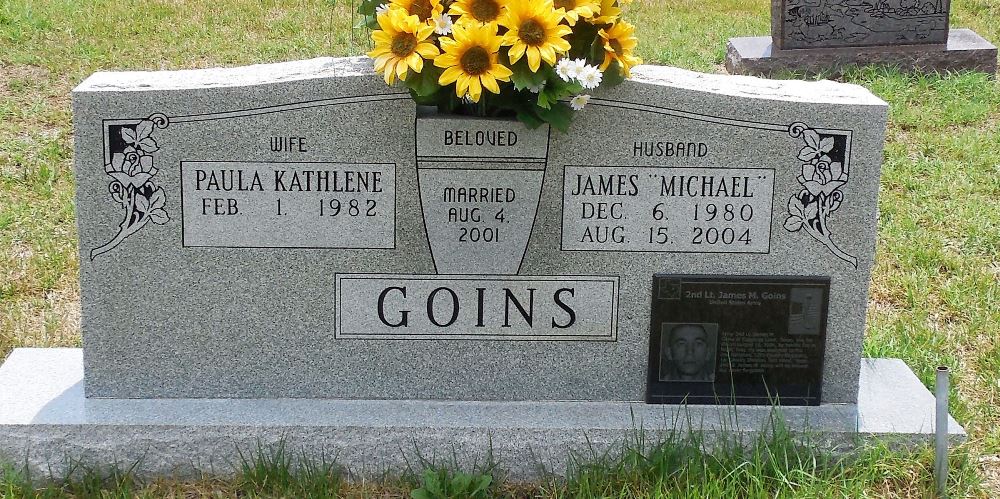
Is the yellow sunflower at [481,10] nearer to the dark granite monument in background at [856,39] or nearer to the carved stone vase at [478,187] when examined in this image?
the carved stone vase at [478,187]

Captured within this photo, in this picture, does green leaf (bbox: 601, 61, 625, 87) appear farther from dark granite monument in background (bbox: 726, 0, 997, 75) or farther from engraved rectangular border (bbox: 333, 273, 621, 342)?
dark granite monument in background (bbox: 726, 0, 997, 75)

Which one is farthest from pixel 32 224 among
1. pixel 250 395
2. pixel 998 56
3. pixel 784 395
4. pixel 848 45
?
pixel 998 56

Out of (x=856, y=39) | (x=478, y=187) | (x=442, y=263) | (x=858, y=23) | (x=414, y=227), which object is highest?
(x=858, y=23)

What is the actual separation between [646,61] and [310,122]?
552 centimetres

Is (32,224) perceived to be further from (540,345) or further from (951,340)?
(951,340)

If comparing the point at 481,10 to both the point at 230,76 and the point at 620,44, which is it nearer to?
the point at 620,44

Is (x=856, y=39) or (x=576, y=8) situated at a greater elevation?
(x=856, y=39)

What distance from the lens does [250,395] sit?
3291 mm

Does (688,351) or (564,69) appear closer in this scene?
(564,69)

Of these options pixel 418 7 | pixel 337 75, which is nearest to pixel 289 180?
pixel 337 75

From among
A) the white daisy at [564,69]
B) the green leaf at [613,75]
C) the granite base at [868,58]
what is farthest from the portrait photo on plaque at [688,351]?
the granite base at [868,58]

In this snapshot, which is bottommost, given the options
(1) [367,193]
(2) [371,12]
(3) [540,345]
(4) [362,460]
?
(4) [362,460]

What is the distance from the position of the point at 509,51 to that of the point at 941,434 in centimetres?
156

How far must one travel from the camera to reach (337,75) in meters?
3.06
